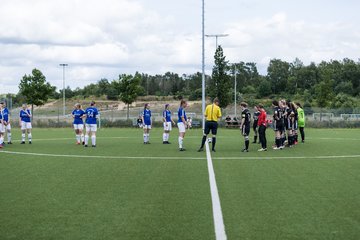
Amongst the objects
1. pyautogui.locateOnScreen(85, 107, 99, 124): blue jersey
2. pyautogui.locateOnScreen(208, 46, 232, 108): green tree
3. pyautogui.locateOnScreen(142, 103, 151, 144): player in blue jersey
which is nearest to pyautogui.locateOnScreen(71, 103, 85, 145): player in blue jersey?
pyautogui.locateOnScreen(85, 107, 99, 124): blue jersey

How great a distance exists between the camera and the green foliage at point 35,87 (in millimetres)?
68812

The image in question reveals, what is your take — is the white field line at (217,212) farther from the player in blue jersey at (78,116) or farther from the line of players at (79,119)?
the player in blue jersey at (78,116)

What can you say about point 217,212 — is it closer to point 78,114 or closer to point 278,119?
A: point 278,119

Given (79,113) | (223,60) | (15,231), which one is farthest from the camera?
(223,60)

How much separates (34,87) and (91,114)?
48574 millimetres

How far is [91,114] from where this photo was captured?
75.6 feet

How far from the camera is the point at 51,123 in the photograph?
54500mm

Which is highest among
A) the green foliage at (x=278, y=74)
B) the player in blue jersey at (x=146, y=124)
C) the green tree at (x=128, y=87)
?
the green foliage at (x=278, y=74)

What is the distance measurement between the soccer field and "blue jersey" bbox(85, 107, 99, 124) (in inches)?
234

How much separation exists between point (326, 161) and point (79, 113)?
1201 centimetres

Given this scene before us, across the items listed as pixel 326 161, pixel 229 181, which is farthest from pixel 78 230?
pixel 326 161

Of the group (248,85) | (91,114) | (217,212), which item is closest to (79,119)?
(91,114)

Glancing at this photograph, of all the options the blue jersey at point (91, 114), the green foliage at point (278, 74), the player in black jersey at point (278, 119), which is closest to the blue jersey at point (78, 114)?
the blue jersey at point (91, 114)

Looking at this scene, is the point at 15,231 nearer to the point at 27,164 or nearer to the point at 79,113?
the point at 27,164
